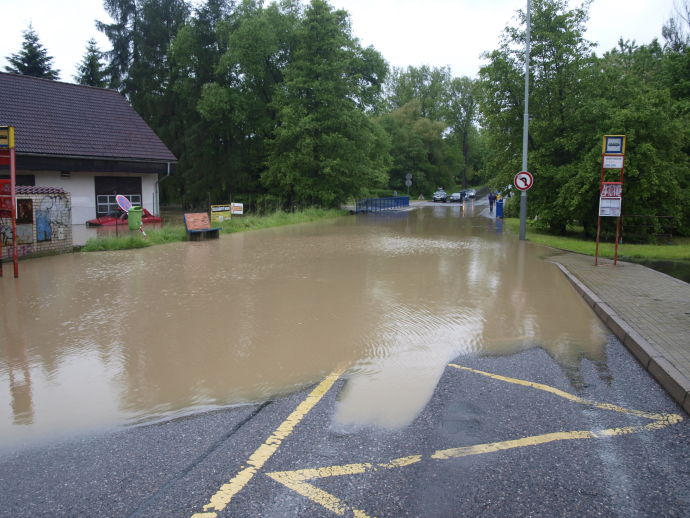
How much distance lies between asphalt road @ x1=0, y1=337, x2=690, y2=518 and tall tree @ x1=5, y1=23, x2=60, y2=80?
4839 centimetres

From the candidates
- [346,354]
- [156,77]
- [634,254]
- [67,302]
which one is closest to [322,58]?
[156,77]

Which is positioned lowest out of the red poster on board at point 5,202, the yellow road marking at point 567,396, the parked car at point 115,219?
the yellow road marking at point 567,396

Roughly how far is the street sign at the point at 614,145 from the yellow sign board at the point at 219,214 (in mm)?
16956

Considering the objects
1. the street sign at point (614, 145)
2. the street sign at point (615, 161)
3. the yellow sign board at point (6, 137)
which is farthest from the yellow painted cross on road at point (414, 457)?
the yellow sign board at point (6, 137)

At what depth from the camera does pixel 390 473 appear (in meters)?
3.62

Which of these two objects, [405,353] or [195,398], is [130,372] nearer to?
[195,398]

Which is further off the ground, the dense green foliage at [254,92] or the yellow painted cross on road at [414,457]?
the dense green foliage at [254,92]

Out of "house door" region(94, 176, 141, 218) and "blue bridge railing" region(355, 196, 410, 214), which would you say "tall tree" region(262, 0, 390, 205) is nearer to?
"blue bridge railing" region(355, 196, 410, 214)

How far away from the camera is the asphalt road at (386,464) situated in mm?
3277

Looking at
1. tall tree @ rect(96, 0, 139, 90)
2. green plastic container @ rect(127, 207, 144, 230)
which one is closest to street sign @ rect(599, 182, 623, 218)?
green plastic container @ rect(127, 207, 144, 230)

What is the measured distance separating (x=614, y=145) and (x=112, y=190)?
72.1 ft

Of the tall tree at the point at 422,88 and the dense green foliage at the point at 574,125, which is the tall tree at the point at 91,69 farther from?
the tall tree at the point at 422,88

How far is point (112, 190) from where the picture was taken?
984 inches

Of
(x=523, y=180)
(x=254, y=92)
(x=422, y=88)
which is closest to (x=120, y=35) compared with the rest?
(x=254, y=92)
